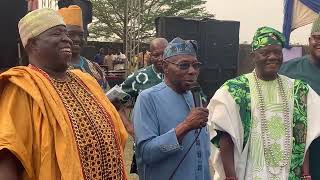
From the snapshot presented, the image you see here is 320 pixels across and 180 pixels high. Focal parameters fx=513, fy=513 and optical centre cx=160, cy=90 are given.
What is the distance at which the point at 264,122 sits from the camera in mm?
3422

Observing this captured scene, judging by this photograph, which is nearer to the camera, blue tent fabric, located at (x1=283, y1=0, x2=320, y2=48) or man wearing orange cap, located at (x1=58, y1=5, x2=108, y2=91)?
man wearing orange cap, located at (x1=58, y1=5, x2=108, y2=91)

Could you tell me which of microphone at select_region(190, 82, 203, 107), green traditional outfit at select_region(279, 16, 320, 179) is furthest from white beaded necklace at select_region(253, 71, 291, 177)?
microphone at select_region(190, 82, 203, 107)

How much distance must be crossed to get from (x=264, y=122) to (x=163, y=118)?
742mm

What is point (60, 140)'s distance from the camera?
222 centimetres

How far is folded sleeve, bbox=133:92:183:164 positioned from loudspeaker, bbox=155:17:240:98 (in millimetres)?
5871

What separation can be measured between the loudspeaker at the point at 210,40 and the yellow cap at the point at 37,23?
21.5ft

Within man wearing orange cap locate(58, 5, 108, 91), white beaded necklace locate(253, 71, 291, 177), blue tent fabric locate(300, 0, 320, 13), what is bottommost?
white beaded necklace locate(253, 71, 291, 177)

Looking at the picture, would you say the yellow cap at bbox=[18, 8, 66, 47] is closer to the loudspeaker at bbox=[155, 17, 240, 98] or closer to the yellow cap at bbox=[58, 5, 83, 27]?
the yellow cap at bbox=[58, 5, 83, 27]

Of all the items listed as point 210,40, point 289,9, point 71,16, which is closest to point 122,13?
point 210,40

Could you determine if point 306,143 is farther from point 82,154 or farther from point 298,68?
point 82,154

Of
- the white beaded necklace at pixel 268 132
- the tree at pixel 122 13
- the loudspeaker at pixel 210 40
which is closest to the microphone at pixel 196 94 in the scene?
the white beaded necklace at pixel 268 132

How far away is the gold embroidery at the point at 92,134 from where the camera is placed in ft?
7.63

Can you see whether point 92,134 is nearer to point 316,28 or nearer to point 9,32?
point 316,28

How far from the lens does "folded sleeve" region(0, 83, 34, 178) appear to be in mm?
2080
